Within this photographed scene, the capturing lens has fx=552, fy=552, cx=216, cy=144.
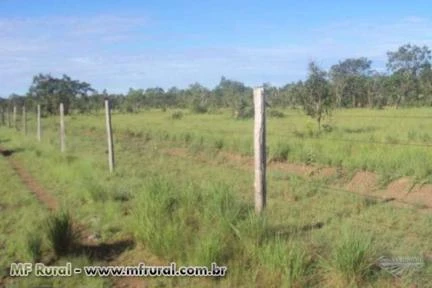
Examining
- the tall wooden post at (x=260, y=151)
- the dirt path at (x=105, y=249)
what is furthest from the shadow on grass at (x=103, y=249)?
the tall wooden post at (x=260, y=151)

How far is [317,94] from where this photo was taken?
23.4 m

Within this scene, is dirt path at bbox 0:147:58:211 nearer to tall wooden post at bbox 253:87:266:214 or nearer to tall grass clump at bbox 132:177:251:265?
tall grass clump at bbox 132:177:251:265

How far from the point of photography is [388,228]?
7.73 m

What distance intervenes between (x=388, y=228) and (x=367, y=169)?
4.12 meters

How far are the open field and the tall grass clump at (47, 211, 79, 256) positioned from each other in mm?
159

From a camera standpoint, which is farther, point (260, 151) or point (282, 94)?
point (282, 94)

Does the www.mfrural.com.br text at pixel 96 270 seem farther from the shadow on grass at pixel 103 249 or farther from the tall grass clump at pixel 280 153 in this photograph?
the tall grass clump at pixel 280 153

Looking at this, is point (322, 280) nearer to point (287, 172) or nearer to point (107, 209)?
point (107, 209)

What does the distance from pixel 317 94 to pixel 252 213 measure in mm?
17480

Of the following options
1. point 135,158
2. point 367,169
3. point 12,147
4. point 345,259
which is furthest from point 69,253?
point 12,147

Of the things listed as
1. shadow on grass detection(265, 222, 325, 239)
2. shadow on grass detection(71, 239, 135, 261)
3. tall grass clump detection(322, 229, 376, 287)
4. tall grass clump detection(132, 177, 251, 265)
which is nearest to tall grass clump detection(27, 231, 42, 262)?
shadow on grass detection(71, 239, 135, 261)

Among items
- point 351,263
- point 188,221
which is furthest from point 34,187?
point 351,263

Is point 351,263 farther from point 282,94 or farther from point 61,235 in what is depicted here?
point 282,94

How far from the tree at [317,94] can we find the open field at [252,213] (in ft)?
23.6
